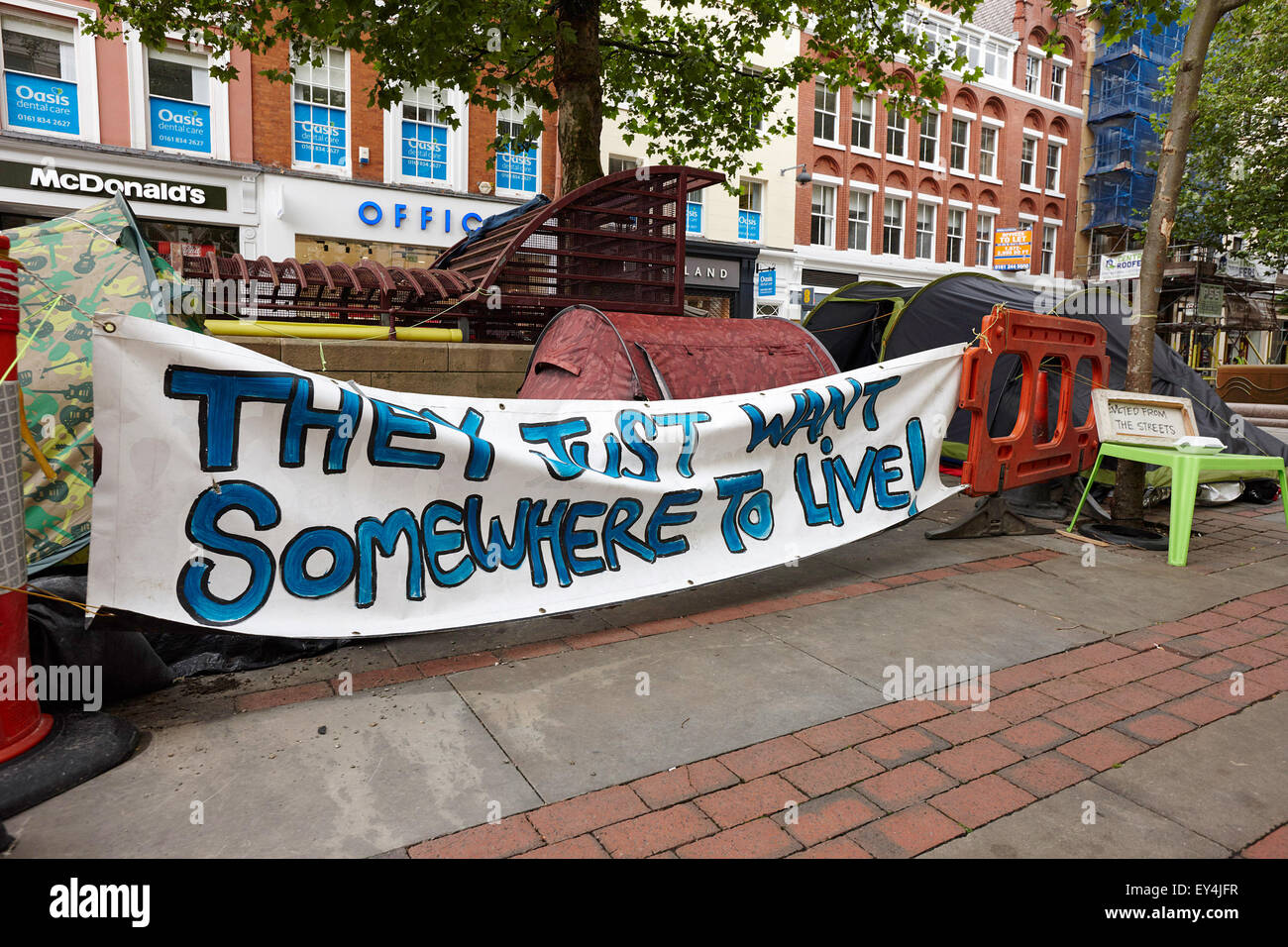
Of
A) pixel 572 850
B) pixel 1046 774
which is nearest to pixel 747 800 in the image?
pixel 572 850

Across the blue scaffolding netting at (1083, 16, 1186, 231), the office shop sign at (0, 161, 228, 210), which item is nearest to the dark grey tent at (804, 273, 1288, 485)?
the office shop sign at (0, 161, 228, 210)

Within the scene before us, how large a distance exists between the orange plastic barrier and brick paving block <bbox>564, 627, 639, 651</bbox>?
10.6ft

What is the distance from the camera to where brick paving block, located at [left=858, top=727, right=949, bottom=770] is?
2918 mm

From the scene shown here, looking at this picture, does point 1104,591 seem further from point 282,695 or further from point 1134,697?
point 282,695

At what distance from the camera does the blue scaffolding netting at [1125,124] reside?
32250mm

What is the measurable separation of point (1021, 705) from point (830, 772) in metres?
1.11

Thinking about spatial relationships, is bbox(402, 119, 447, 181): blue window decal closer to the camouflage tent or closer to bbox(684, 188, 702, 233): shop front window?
bbox(684, 188, 702, 233): shop front window

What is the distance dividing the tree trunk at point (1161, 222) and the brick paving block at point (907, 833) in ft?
17.4

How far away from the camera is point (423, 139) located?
60.7 ft

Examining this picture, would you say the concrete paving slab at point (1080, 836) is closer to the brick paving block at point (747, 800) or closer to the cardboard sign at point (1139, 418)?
the brick paving block at point (747, 800)

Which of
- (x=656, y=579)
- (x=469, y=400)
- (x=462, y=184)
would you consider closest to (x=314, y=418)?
(x=469, y=400)

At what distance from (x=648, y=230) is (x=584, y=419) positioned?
426 centimetres

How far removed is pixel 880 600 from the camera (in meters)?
4.75

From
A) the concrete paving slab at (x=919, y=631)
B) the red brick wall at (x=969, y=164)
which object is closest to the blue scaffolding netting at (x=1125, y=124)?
the red brick wall at (x=969, y=164)
